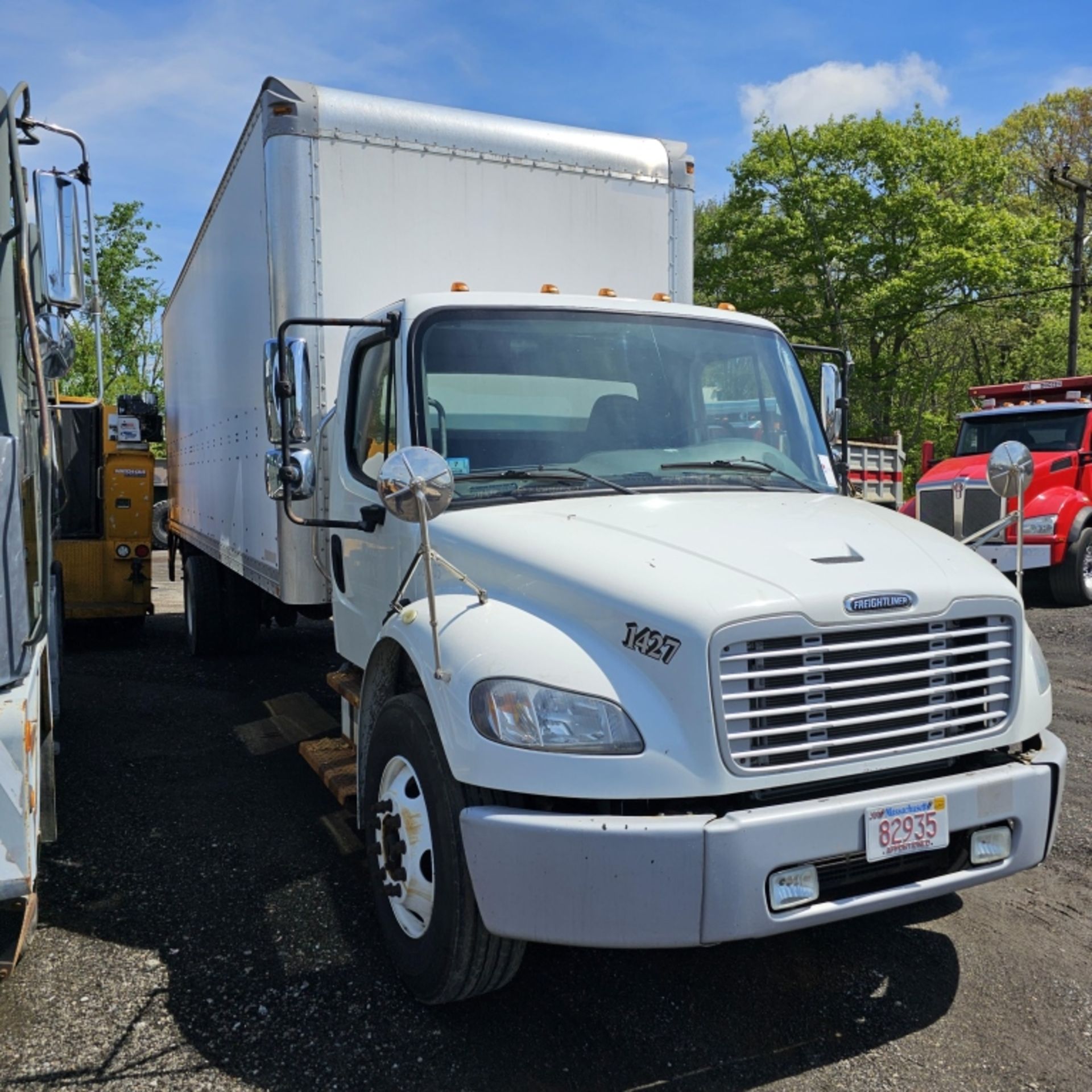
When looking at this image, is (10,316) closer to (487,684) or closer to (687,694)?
(487,684)

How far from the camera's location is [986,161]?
92.5ft

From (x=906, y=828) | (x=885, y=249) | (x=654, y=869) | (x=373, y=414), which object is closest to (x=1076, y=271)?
(x=885, y=249)

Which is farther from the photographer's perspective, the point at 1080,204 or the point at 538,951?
the point at 1080,204

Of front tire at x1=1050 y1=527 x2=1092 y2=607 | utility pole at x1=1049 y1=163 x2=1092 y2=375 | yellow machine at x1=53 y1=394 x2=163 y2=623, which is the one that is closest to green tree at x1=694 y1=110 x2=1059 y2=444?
utility pole at x1=1049 y1=163 x2=1092 y2=375

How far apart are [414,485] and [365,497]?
1.32m

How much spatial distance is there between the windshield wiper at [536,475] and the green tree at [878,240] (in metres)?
23.6

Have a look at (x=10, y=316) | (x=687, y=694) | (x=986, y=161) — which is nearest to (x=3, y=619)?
(x=10, y=316)

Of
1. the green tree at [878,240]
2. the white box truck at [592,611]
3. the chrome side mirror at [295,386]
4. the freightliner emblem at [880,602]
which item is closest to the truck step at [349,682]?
the white box truck at [592,611]

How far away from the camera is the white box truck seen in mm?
2764

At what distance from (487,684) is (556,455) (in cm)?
127

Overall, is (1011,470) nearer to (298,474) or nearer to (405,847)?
(405,847)

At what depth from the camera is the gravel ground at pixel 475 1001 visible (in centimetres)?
304

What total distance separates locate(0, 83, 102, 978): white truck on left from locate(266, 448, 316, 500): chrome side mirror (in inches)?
32.5

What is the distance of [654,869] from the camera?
8.75 ft
